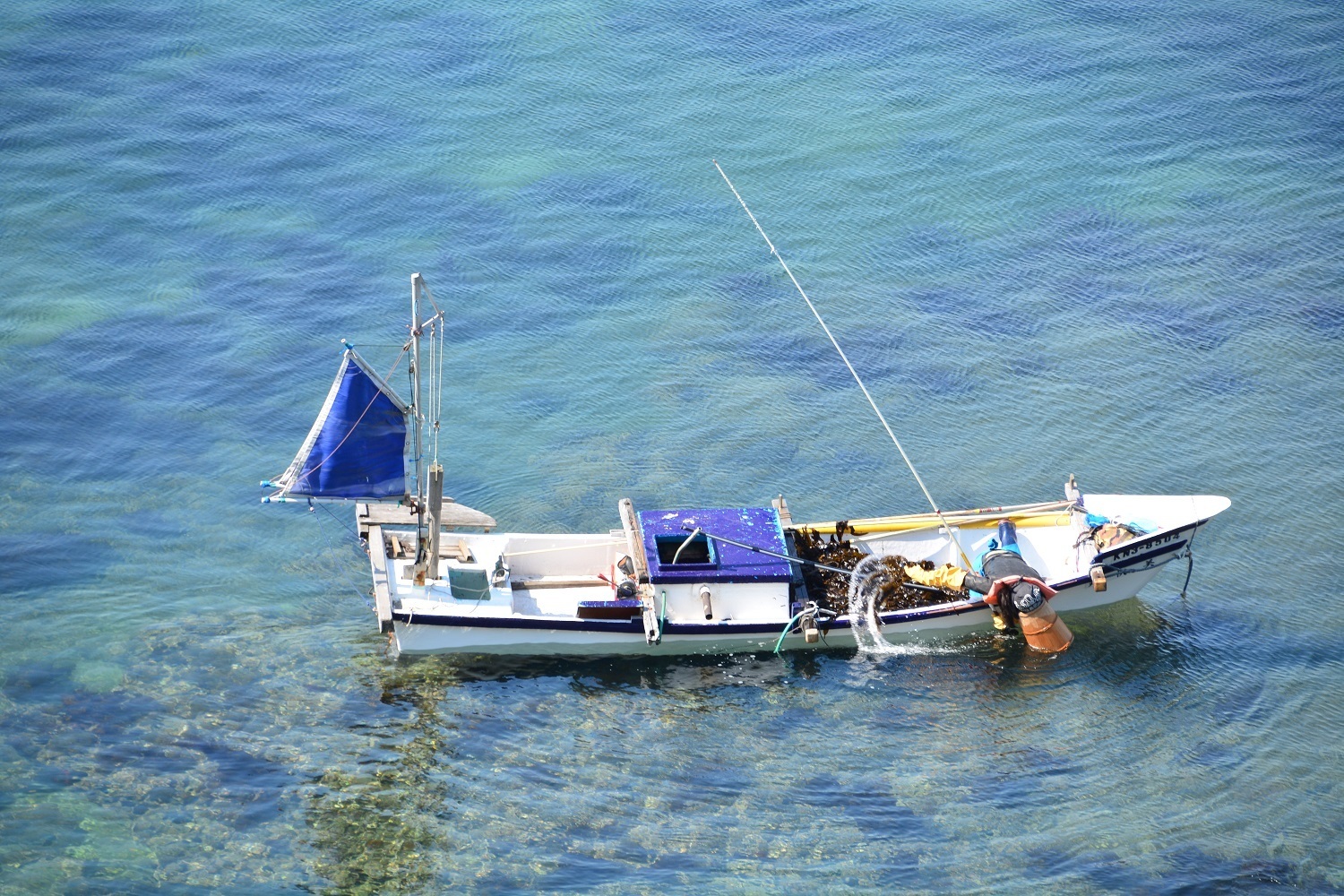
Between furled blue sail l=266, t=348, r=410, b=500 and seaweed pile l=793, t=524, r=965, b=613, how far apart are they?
634 centimetres

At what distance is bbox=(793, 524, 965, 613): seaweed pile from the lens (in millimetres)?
21000

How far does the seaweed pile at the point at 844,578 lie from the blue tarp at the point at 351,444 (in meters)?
6.32

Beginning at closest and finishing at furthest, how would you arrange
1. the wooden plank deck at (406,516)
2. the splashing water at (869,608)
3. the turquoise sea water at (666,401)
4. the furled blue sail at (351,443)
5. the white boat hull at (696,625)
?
the turquoise sea water at (666,401)
the furled blue sail at (351,443)
the white boat hull at (696,625)
the splashing water at (869,608)
the wooden plank deck at (406,516)

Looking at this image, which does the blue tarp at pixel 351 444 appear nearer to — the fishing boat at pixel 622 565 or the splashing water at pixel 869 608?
the fishing boat at pixel 622 565

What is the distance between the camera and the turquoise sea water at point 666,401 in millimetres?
18016

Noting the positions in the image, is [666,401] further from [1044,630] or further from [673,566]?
[1044,630]

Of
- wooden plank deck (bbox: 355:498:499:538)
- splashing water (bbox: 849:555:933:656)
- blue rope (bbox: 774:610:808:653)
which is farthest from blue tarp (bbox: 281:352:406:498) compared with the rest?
splashing water (bbox: 849:555:933:656)

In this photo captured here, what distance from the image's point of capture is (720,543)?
2095 cm

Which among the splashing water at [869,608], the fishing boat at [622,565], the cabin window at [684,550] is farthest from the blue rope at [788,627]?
the cabin window at [684,550]

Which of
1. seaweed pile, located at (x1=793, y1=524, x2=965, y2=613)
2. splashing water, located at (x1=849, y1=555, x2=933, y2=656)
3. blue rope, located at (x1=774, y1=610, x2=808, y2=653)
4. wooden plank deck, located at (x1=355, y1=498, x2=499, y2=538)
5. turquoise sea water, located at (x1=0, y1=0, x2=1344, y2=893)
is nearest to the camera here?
turquoise sea water, located at (x1=0, y1=0, x2=1344, y2=893)

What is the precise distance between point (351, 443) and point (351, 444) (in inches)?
0.5

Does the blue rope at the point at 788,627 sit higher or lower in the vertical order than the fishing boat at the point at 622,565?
lower

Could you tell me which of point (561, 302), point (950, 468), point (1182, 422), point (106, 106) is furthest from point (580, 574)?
point (106, 106)

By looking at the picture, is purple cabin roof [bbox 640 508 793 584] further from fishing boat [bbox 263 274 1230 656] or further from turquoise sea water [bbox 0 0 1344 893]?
turquoise sea water [bbox 0 0 1344 893]
